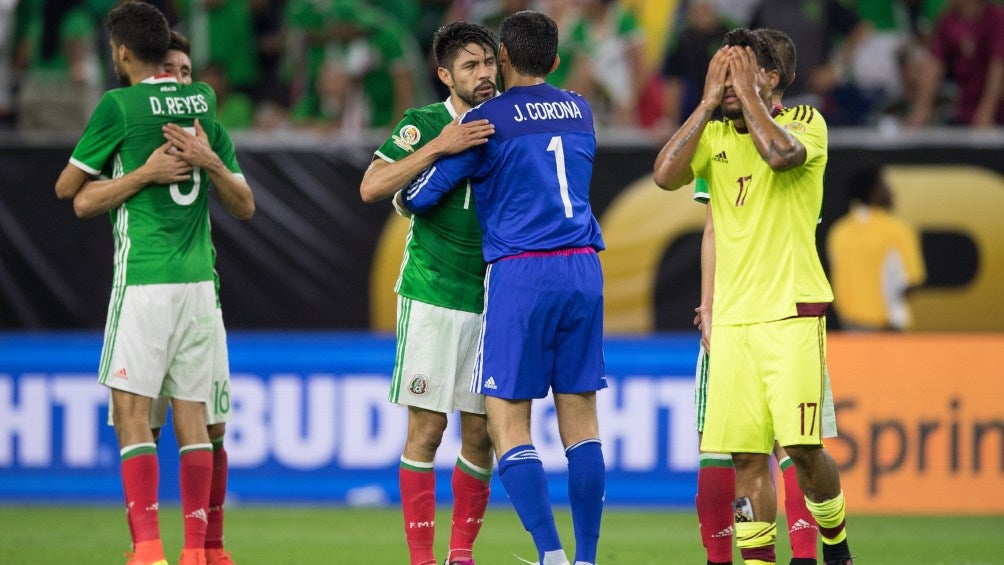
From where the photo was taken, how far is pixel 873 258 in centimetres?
1173

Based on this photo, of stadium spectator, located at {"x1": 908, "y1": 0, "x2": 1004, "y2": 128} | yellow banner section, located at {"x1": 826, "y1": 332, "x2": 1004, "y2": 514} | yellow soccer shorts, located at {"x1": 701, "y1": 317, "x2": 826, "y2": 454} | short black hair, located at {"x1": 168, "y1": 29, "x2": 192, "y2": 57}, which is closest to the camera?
yellow soccer shorts, located at {"x1": 701, "y1": 317, "x2": 826, "y2": 454}

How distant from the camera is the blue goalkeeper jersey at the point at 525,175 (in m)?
6.44

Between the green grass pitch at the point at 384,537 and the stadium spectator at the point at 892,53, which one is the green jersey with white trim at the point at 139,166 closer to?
the green grass pitch at the point at 384,537

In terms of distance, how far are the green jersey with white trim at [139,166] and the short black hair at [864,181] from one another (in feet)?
21.1

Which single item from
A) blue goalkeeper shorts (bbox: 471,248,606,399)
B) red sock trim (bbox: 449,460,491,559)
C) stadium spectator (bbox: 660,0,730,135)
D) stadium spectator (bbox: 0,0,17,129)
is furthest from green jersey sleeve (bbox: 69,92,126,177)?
stadium spectator (bbox: 660,0,730,135)

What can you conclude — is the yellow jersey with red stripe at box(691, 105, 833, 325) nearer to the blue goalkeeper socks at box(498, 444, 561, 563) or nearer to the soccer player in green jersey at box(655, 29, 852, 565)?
the soccer player in green jersey at box(655, 29, 852, 565)

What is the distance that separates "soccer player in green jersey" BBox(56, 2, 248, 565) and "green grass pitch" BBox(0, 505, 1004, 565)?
1.31m

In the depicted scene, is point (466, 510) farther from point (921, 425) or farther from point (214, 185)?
point (921, 425)

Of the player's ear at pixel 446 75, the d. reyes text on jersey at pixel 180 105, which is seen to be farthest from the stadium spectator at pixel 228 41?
the player's ear at pixel 446 75

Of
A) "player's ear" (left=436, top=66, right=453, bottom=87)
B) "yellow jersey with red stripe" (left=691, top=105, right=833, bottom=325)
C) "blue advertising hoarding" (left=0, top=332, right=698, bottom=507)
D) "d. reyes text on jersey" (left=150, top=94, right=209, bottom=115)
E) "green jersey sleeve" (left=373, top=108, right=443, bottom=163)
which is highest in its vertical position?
"player's ear" (left=436, top=66, right=453, bottom=87)

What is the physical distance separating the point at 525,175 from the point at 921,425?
5.49 metres

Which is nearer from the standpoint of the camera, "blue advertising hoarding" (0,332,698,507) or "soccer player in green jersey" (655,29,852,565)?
"soccer player in green jersey" (655,29,852,565)

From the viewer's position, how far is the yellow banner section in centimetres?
1066

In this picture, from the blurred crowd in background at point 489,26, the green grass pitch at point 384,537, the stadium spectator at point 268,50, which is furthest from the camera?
the stadium spectator at point 268,50
